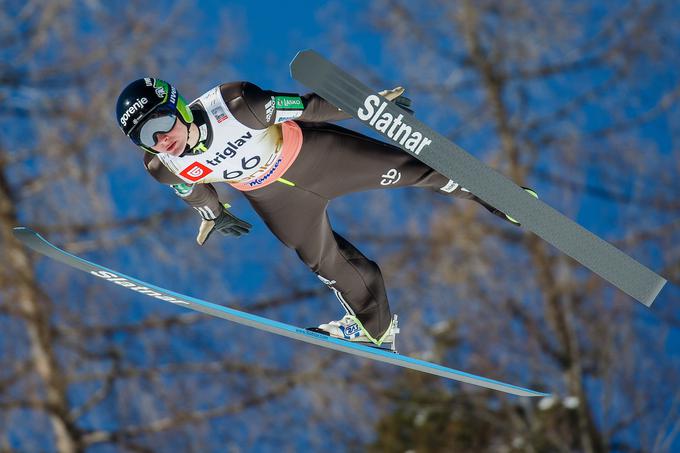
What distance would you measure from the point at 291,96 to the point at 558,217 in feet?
4.17

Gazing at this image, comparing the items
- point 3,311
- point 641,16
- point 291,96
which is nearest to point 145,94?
point 291,96

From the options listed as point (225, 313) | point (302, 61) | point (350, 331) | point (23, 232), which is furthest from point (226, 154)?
point (350, 331)

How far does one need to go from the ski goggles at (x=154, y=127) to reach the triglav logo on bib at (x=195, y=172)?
23 centimetres

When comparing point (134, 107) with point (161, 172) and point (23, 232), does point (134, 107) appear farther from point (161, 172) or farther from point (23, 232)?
point (23, 232)

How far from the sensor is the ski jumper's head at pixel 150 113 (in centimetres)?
385

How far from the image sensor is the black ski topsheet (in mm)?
3700

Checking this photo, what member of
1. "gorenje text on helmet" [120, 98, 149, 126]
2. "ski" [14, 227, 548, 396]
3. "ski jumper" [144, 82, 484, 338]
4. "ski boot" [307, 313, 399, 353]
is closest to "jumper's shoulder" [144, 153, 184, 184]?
"ski jumper" [144, 82, 484, 338]

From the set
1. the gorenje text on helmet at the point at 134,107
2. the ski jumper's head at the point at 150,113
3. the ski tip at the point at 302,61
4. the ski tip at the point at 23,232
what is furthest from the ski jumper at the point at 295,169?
the ski tip at the point at 23,232

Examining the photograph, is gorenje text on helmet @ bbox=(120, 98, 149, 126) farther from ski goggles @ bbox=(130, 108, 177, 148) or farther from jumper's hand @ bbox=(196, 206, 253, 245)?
jumper's hand @ bbox=(196, 206, 253, 245)

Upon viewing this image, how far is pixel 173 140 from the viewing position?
3967 millimetres

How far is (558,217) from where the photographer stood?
13.8 feet

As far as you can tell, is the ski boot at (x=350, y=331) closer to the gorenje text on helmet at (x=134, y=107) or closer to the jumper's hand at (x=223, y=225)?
the jumper's hand at (x=223, y=225)

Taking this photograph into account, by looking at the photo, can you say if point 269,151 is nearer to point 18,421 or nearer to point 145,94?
point 145,94

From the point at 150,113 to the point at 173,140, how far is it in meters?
0.17
